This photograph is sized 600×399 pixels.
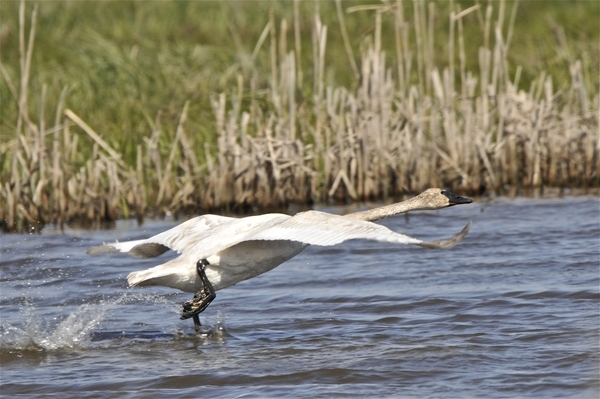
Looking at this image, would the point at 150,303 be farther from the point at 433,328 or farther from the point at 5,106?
the point at 5,106

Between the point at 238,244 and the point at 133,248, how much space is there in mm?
918

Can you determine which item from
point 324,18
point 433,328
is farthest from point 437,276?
point 324,18

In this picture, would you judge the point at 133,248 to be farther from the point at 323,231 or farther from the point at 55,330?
the point at 323,231

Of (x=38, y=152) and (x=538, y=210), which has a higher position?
(x=38, y=152)

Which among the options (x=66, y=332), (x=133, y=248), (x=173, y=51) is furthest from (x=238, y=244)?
(x=173, y=51)

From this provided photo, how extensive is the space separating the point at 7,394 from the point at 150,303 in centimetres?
221

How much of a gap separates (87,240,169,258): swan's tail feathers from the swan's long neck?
1.37 metres

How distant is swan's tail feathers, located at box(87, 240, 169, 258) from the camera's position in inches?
264

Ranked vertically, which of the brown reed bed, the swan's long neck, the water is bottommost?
the water

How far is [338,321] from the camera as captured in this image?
23.0 ft

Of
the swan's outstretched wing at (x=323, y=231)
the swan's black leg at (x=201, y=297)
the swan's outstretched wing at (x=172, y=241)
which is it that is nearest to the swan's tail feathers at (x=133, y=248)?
Answer: the swan's outstretched wing at (x=172, y=241)

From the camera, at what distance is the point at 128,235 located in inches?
374

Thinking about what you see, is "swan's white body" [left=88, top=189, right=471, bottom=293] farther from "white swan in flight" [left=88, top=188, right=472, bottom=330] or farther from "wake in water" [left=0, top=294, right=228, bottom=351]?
"wake in water" [left=0, top=294, right=228, bottom=351]

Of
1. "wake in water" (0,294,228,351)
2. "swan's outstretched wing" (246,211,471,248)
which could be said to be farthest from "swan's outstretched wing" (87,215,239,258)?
"swan's outstretched wing" (246,211,471,248)
